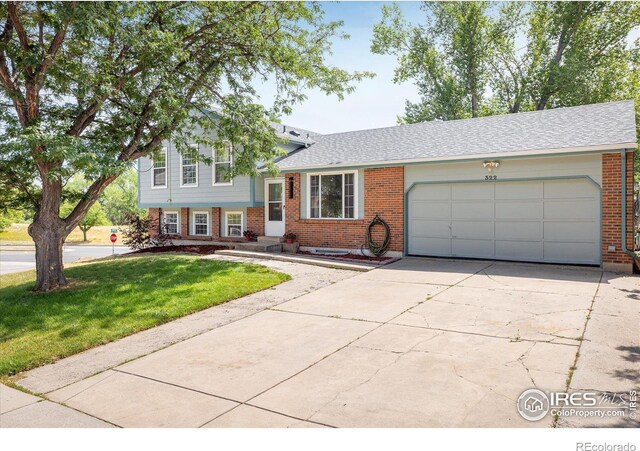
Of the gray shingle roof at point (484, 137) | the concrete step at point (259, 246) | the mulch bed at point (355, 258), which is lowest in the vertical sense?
the mulch bed at point (355, 258)

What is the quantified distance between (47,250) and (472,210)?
1039cm

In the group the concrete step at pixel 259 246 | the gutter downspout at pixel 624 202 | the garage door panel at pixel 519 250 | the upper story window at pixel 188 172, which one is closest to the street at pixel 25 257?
the upper story window at pixel 188 172

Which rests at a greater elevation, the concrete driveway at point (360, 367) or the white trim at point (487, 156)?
the white trim at point (487, 156)

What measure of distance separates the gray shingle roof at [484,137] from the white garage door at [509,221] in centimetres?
96

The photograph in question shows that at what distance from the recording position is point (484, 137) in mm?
12891

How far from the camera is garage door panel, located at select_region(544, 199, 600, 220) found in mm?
10477

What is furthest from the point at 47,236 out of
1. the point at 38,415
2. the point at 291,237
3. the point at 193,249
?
the point at 291,237

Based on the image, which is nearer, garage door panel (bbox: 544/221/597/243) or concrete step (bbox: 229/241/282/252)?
garage door panel (bbox: 544/221/597/243)

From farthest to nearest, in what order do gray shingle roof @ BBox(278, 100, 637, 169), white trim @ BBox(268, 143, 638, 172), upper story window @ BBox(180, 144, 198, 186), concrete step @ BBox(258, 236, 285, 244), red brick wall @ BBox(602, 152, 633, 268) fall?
upper story window @ BBox(180, 144, 198, 186), concrete step @ BBox(258, 236, 285, 244), gray shingle roof @ BBox(278, 100, 637, 169), red brick wall @ BBox(602, 152, 633, 268), white trim @ BBox(268, 143, 638, 172)

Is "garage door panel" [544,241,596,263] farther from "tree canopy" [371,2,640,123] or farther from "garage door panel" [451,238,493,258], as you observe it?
"tree canopy" [371,2,640,123]

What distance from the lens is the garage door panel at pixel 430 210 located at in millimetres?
12484

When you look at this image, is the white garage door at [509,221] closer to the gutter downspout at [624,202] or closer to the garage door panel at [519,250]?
the garage door panel at [519,250]

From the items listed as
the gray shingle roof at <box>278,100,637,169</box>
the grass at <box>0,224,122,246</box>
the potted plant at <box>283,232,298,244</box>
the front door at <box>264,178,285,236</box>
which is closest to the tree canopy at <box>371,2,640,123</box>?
the gray shingle roof at <box>278,100,637,169</box>
